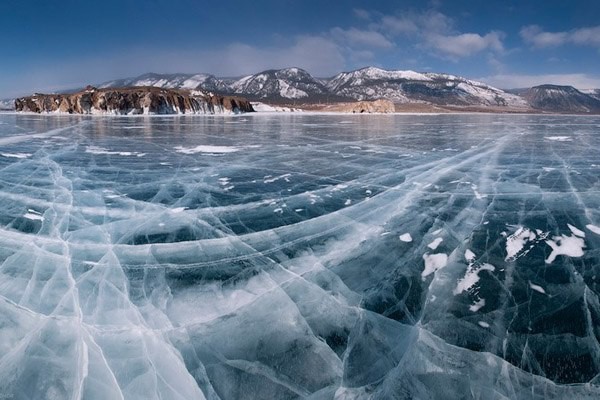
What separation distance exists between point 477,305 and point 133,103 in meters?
84.4

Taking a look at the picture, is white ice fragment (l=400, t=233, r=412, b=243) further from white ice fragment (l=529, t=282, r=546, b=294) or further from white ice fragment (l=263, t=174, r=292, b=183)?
white ice fragment (l=263, t=174, r=292, b=183)

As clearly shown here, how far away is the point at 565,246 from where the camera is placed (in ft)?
16.4

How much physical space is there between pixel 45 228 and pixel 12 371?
11.0ft

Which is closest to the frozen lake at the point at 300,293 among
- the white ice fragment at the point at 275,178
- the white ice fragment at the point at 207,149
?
the white ice fragment at the point at 275,178

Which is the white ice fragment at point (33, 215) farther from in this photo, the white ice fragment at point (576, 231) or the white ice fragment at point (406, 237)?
the white ice fragment at point (576, 231)

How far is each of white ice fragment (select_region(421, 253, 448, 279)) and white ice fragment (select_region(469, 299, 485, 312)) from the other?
627 mm

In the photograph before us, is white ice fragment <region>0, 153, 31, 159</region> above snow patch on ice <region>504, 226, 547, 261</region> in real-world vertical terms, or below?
above

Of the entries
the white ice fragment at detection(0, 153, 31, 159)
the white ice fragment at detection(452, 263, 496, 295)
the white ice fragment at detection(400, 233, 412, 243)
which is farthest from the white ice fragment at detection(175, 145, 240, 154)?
the white ice fragment at detection(452, 263, 496, 295)

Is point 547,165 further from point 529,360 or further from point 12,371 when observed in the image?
point 12,371

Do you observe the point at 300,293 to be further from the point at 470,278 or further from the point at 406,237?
the point at 406,237

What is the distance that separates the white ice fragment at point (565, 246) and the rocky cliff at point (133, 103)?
3183 inches

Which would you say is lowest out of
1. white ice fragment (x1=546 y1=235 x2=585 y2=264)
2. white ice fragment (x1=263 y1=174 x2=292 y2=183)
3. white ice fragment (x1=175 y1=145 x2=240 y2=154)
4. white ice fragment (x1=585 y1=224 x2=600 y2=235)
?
white ice fragment (x1=546 y1=235 x2=585 y2=264)

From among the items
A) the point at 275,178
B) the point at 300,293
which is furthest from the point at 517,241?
the point at 275,178

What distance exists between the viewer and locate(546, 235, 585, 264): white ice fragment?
4.76m
